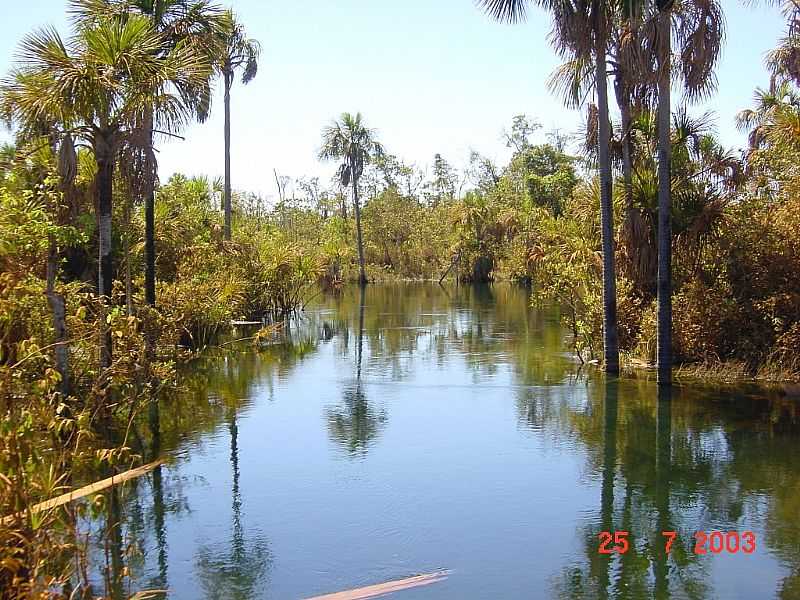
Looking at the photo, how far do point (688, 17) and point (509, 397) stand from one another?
26.1ft

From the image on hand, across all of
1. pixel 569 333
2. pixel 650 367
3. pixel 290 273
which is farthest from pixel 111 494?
pixel 290 273

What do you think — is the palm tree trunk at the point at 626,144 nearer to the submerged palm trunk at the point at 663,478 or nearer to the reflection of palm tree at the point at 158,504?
the submerged palm trunk at the point at 663,478

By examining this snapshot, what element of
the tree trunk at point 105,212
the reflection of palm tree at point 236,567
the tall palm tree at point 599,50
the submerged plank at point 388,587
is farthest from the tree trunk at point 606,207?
the submerged plank at point 388,587

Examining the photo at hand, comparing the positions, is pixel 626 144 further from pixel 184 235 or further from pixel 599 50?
pixel 184 235

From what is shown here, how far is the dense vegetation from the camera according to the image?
935 cm

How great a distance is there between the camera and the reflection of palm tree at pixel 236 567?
778cm

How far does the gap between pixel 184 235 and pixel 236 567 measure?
16.9 metres

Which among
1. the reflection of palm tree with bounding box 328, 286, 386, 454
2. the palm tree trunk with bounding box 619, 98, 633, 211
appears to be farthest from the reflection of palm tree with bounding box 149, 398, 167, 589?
the palm tree trunk with bounding box 619, 98, 633, 211

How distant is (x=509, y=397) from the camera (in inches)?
668

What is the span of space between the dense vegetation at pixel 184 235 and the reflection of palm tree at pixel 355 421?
321cm

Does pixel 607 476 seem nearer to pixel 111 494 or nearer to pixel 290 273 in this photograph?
pixel 111 494
